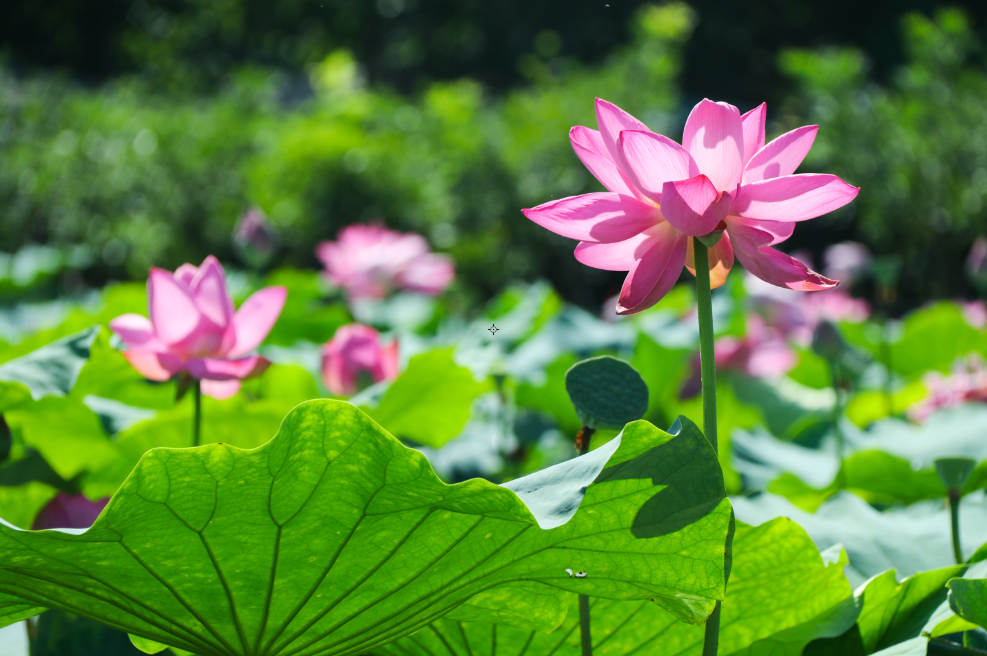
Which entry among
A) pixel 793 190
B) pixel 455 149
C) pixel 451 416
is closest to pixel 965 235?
pixel 455 149

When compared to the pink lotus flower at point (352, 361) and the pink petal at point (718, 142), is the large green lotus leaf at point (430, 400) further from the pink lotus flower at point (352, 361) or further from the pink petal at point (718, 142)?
the pink petal at point (718, 142)

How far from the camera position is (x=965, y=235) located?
3471mm

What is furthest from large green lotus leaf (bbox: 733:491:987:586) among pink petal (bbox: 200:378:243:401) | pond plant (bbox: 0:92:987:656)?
pink petal (bbox: 200:378:243:401)

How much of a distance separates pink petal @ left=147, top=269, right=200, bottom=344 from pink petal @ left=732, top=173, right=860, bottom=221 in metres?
0.51

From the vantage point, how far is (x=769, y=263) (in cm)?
44

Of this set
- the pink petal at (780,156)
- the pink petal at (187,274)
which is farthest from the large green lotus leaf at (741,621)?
the pink petal at (187,274)

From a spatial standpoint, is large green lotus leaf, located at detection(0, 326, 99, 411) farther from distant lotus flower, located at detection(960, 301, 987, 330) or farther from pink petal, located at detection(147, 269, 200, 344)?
distant lotus flower, located at detection(960, 301, 987, 330)

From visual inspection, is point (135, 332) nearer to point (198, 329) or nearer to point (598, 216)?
point (198, 329)

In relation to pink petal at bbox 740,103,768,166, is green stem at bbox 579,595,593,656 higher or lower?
lower

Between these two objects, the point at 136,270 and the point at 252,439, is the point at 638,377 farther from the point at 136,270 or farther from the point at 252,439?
the point at 136,270

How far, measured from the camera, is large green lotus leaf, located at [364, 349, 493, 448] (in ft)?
3.03

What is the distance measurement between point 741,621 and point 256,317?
0.51m

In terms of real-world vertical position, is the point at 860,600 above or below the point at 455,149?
below

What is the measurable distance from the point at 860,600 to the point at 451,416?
0.55 metres
